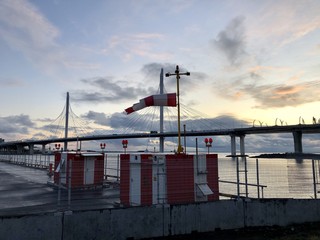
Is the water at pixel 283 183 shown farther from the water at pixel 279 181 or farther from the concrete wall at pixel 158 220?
the concrete wall at pixel 158 220

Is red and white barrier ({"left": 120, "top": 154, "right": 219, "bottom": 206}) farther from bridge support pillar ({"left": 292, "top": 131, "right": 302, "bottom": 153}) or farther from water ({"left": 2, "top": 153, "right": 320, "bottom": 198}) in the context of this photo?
bridge support pillar ({"left": 292, "top": 131, "right": 302, "bottom": 153})

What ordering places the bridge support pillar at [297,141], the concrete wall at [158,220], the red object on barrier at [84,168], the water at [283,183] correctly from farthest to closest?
the bridge support pillar at [297,141]
the red object on barrier at [84,168]
the water at [283,183]
the concrete wall at [158,220]

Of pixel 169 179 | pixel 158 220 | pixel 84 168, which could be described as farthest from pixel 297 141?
pixel 158 220

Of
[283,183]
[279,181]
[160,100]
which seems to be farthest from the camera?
[283,183]

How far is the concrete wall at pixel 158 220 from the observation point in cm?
785

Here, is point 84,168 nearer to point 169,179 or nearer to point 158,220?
point 169,179

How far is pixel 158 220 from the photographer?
9.22 m

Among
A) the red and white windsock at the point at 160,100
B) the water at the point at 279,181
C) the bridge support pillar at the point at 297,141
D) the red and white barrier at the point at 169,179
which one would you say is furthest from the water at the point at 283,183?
the bridge support pillar at the point at 297,141

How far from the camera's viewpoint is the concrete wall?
25.7ft

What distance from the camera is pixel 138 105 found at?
1326 centimetres

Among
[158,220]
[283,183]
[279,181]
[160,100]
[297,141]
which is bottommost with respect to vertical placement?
[283,183]

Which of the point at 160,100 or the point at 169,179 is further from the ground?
the point at 160,100

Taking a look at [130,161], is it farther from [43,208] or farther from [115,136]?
[115,136]

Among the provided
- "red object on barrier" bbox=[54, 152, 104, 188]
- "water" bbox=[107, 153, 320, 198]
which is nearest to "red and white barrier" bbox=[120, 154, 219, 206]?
"water" bbox=[107, 153, 320, 198]
